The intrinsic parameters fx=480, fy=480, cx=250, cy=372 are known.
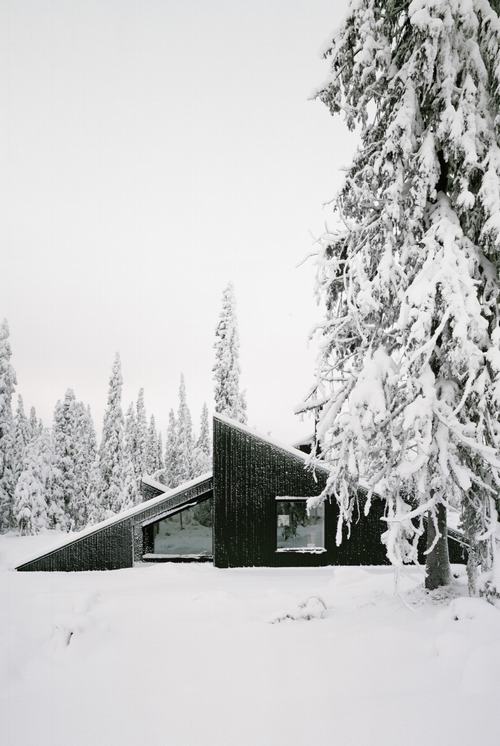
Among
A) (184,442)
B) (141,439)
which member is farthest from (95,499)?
(184,442)

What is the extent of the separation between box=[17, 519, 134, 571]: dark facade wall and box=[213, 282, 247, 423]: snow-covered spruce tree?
15.6 metres

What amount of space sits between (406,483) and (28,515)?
36.9 meters

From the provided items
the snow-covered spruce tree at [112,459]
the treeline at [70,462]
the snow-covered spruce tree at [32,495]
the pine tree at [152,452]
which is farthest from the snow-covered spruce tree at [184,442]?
the snow-covered spruce tree at [32,495]

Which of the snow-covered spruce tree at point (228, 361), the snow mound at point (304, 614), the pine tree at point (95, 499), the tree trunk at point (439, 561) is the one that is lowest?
the pine tree at point (95, 499)

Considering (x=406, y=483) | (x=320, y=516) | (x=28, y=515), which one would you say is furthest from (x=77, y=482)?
(x=406, y=483)

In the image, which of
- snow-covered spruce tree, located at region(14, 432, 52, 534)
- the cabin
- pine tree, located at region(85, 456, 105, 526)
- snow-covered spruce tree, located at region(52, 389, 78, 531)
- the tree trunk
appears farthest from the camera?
snow-covered spruce tree, located at region(52, 389, 78, 531)

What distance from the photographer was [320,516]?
2331 centimetres

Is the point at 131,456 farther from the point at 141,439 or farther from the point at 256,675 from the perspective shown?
the point at 256,675

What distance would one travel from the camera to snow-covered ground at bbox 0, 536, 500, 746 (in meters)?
5.08

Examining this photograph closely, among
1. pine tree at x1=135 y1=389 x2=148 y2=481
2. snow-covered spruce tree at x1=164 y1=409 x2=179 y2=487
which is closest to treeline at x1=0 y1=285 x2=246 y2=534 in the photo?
pine tree at x1=135 y1=389 x2=148 y2=481

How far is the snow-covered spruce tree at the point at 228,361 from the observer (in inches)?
1329

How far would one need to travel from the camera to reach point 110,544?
704 inches

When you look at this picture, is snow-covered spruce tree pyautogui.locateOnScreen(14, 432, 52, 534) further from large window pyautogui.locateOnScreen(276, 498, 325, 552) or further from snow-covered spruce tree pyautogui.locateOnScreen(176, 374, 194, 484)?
snow-covered spruce tree pyautogui.locateOnScreen(176, 374, 194, 484)

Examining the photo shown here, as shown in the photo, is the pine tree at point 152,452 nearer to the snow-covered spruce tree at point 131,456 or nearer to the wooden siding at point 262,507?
the snow-covered spruce tree at point 131,456
